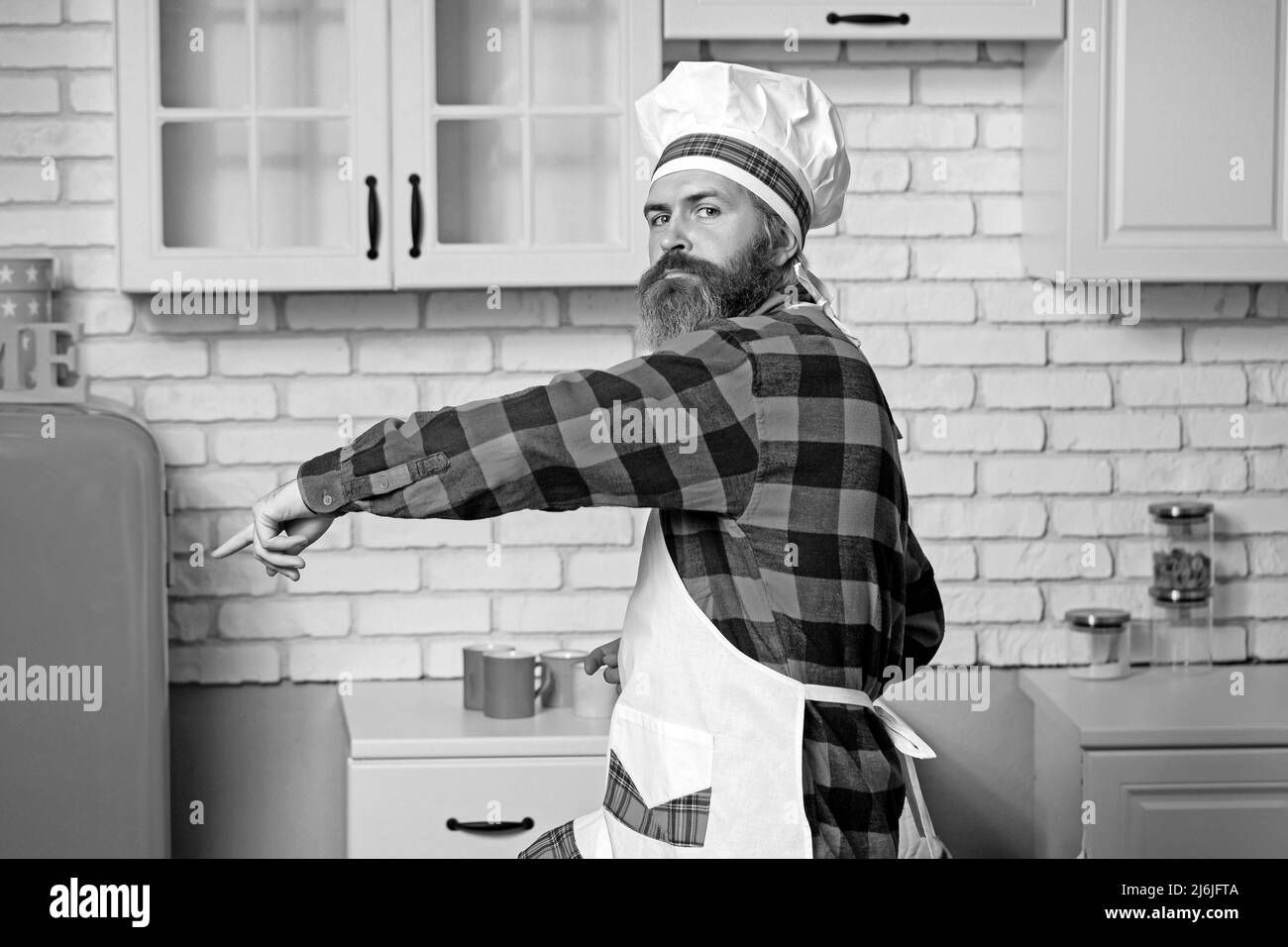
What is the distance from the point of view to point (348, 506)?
1335 millimetres

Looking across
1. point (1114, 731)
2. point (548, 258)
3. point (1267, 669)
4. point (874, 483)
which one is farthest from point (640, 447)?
point (1267, 669)

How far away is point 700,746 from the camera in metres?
1.45

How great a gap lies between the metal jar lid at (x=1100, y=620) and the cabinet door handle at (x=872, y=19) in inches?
47.8

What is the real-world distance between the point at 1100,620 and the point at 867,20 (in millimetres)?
→ 1261

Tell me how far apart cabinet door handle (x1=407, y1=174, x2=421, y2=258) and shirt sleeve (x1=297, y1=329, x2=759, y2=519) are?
1.37m

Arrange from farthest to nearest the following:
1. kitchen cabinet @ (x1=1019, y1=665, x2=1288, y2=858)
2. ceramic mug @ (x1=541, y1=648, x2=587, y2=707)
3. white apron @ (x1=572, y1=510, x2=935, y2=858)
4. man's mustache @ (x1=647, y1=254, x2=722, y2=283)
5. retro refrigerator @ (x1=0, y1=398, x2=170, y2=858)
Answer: ceramic mug @ (x1=541, y1=648, x2=587, y2=707)
kitchen cabinet @ (x1=1019, y1=665, x2=1288, y2=858)
retro refrigerator @ (x1=0, y1=398, x2=170, y2=858)
man's mustache @ (x1=647, y1=254, x2=722, y2=283)
white apron @ (x1=572, y1=510, x2=935, y2=858)

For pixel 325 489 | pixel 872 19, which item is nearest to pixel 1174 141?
pixel 872 19

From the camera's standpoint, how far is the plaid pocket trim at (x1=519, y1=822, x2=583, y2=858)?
156 centimetres

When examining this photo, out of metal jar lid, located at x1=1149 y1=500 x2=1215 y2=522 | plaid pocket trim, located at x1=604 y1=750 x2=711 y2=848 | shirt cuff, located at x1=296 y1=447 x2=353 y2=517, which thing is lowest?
plaid pocket trim, located at x1=604 y1=750 x2=711 y2=848

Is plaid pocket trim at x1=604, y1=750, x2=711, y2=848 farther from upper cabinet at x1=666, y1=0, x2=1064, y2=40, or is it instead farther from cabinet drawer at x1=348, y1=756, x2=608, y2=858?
upper cabinet at x1=666, y1=0, x2=1064, y2=40

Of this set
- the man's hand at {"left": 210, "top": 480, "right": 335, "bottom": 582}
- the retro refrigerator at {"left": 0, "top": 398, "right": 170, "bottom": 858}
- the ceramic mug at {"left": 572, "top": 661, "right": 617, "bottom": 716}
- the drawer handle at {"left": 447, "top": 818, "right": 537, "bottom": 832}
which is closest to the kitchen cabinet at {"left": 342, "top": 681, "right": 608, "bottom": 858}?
the drawer handle at {"left": 447, "top": 818, "right": 537, "bottom": 832}

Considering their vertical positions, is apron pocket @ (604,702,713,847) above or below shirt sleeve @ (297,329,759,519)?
below

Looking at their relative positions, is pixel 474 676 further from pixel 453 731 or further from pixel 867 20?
pixel 867 20
